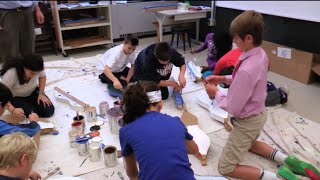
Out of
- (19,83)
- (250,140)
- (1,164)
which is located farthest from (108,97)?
(1,164)

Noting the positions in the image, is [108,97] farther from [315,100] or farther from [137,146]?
[315,100]

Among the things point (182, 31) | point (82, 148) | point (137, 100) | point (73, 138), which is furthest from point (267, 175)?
point (182, 31)

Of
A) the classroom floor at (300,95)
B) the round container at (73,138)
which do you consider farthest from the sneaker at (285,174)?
the round container at (73,138)

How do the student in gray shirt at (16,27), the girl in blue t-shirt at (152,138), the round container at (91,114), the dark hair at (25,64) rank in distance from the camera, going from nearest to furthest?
→ the girl in blue t-shirt at (152,138)
the dark hair at (25,64)
the round container at (91,114)
the student in gray shirt at (16,27)

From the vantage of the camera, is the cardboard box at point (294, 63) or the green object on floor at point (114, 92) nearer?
the green object on floor at point (114, 92)

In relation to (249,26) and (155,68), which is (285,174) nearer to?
(249,26)

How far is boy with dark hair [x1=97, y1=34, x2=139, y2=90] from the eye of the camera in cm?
264

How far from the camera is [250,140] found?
1.73m

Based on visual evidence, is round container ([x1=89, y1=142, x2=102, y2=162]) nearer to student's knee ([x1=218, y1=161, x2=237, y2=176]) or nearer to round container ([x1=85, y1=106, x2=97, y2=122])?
round container ([x1=85, y1=106, x2=97, y2=122])

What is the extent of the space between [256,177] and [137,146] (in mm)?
865

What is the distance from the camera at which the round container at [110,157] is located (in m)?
1.84

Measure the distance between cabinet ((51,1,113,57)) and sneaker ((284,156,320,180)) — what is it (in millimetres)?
3488

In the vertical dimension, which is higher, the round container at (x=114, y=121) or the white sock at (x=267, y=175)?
the round container at (x=114, y=121)

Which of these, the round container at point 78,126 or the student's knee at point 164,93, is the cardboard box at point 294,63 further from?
the round container at point 78,126
